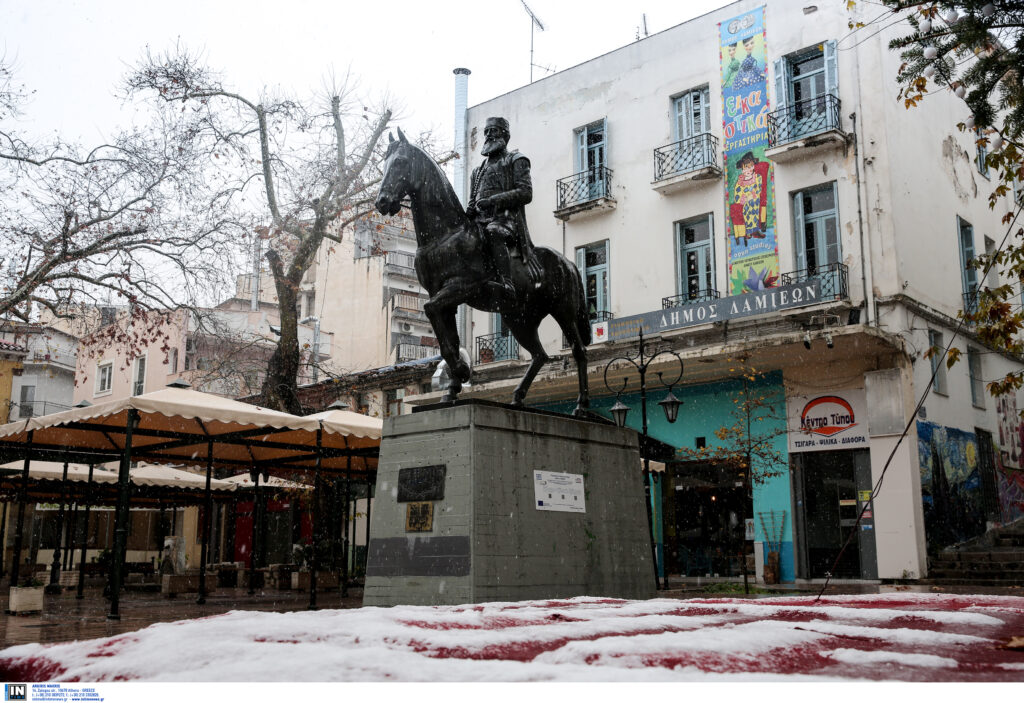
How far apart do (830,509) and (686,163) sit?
809 cm

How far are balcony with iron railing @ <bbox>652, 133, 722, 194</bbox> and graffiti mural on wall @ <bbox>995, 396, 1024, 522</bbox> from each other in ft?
28.7

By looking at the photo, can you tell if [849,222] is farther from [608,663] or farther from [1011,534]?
[608,663]

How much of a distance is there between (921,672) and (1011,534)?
17499mm

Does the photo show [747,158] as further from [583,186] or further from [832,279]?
[583,186]

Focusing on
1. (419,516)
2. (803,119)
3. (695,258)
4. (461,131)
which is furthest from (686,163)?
(419,516)

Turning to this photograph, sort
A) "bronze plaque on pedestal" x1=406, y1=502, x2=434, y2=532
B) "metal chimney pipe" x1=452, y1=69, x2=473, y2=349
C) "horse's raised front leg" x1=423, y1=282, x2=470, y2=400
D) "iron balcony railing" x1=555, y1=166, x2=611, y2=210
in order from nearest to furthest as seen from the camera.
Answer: "bronze plaque on pedestal" x1=406, y1=502, x2=434, y2=532 → "horse's raised front leg" x1=423, y1=282, x2=470, y2=400 → "iron balcony railing" x1=555, y1=166, x2=611, y2=210 → "metal chimney pipe" x1=452, y1=69, x2=473, y2=349

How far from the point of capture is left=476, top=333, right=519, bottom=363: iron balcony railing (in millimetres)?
22750

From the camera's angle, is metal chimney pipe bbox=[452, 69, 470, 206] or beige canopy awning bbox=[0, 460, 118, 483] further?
metal chimney pipe bbox=[452, 69, 470, 206]

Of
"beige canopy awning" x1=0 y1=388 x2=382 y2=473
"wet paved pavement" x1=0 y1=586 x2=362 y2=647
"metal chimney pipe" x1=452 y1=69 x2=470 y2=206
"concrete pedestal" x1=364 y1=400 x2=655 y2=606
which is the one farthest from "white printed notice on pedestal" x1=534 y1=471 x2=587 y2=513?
"metal chimney pipe" x1=452 y1=69 x2=470 y2=206

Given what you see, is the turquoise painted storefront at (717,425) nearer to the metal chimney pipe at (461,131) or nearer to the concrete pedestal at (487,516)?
the metal chimney pipe at (461,131)

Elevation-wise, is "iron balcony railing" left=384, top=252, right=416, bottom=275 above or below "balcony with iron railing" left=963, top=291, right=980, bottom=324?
above

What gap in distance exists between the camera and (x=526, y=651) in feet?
12.0

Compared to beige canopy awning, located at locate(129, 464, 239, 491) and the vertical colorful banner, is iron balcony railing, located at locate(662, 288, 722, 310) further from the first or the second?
beige canopy awning, located at locate(129, 464, 239, 491)

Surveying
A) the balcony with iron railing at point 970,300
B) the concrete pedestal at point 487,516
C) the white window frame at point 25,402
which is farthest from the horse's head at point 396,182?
the white window frame at point 25,402
